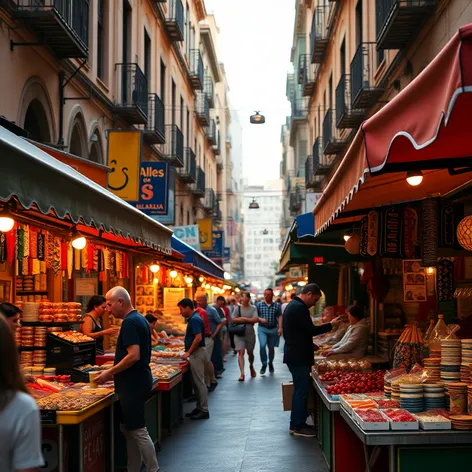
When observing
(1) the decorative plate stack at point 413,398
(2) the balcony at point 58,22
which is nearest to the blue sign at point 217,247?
(2) the balcony at point 58,22

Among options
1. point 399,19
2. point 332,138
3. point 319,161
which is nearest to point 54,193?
point 399,19

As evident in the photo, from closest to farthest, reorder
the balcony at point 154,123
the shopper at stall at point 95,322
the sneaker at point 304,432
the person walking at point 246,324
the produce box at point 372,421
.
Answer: the produce box at point 372,421 → the sneaker at point 304,432 → the shopper at stall at point 95,322 → the person walking at point 246,324 → the balcony at point 154,123

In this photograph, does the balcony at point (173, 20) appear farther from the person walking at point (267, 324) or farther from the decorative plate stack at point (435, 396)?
the decorative plate stack at point (435, 396)

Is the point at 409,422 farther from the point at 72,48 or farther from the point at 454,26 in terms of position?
the point at 72,48

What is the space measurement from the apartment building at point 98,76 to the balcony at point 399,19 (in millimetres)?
5444

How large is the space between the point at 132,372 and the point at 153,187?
12.3 m

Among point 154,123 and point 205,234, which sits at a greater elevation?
point 154,123

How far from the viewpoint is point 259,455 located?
31.6 feet

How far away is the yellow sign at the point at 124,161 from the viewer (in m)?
17.7

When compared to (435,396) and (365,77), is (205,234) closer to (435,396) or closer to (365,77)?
(365,77)

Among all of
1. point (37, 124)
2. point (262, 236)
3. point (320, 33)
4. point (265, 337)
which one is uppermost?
point (262, 236)

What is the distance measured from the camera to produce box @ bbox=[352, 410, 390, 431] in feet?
20.2

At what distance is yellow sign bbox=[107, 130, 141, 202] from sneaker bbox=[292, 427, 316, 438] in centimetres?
805

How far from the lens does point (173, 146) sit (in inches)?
1185
